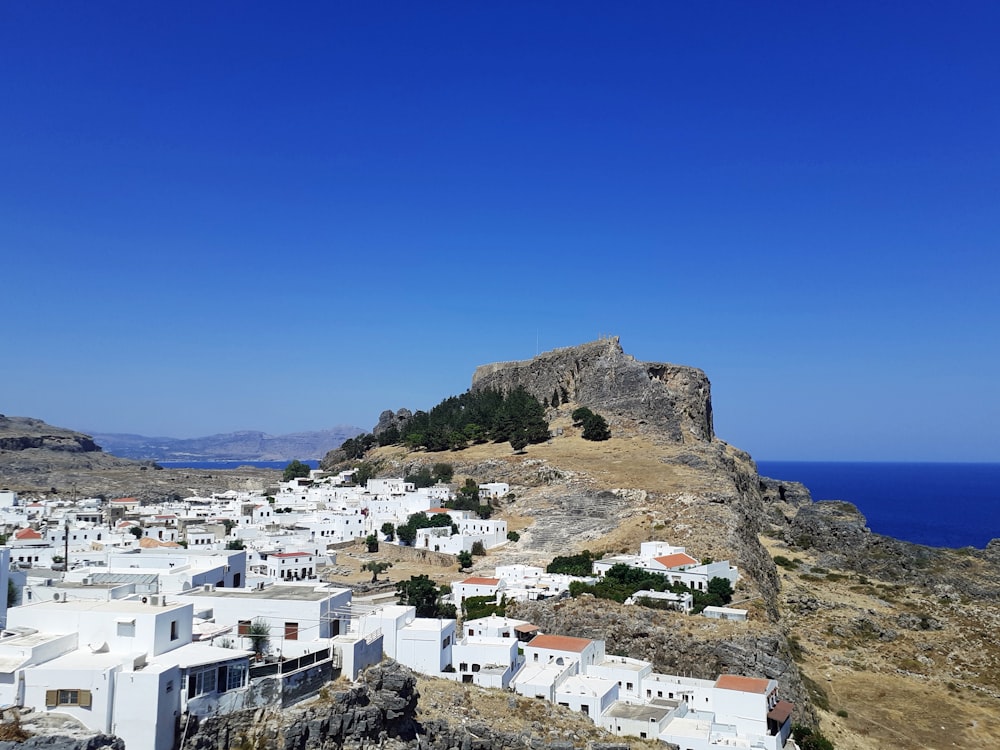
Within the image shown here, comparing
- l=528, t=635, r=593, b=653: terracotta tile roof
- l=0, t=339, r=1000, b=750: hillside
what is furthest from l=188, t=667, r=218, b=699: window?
l=528, t=635, r=593, b=653: terracotta tile roof

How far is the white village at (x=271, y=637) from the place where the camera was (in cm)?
1516

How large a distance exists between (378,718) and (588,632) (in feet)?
52.2

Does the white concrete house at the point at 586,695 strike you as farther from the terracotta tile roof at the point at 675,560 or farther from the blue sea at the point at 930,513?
the blue sea at the point at 930,513

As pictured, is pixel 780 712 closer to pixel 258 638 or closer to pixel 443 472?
pixel 258 638

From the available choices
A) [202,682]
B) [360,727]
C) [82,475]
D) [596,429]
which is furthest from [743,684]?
[82,475]

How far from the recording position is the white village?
49.8 feet

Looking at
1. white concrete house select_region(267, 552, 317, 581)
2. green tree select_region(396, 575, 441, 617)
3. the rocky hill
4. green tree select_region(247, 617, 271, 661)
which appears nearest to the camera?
green tree select_region(247, 617, 271, 661)

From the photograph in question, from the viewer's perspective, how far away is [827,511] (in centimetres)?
7675

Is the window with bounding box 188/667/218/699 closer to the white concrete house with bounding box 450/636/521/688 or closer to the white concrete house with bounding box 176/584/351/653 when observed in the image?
the white concrete house with bounding box 176/584/351/653

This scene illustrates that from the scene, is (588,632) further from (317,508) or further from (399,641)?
(317,508)

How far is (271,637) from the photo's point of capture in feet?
62.7

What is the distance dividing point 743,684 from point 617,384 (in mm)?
49046

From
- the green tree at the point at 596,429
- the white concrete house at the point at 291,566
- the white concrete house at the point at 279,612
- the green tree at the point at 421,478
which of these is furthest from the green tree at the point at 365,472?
the white concrete house at the point at 279,612

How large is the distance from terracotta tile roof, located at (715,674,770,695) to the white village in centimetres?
10
